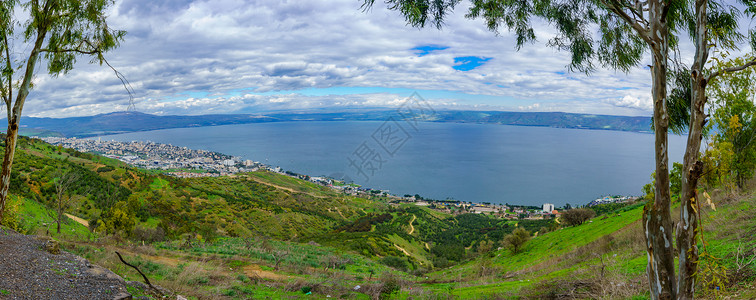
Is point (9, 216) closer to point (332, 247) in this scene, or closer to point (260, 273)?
point (260, 273)

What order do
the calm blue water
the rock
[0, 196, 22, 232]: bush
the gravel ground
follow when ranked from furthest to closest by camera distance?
the calm blue water
[0, 196, 22, 232]: bush
the rock
the gravel ground

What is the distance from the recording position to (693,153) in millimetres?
3342

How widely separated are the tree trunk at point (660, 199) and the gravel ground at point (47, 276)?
6682 millimetres

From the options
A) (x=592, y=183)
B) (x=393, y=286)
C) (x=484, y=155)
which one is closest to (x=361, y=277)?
(x=393, y=286)

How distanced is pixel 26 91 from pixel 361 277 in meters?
9.90

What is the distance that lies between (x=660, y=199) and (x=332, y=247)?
64.3 feet

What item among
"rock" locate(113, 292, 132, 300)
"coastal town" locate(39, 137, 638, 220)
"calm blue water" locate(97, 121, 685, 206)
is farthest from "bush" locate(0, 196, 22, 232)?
"coastal town" locate(39, 137, 638, 220)

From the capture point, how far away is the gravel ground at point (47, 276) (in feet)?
14.9

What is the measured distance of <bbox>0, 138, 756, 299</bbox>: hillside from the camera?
23.1ft

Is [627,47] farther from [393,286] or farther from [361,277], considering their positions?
[361,277]

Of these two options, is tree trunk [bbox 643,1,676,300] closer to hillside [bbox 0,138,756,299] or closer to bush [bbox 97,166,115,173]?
hillside [bbox 0,138,756,299]

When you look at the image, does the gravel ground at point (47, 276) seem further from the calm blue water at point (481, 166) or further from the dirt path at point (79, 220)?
the calm blue water at point (481, 166)

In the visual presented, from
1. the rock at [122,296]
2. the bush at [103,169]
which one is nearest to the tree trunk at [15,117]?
the rock at [122,296]

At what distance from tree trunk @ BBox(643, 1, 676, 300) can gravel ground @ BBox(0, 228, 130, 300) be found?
21.9ft
